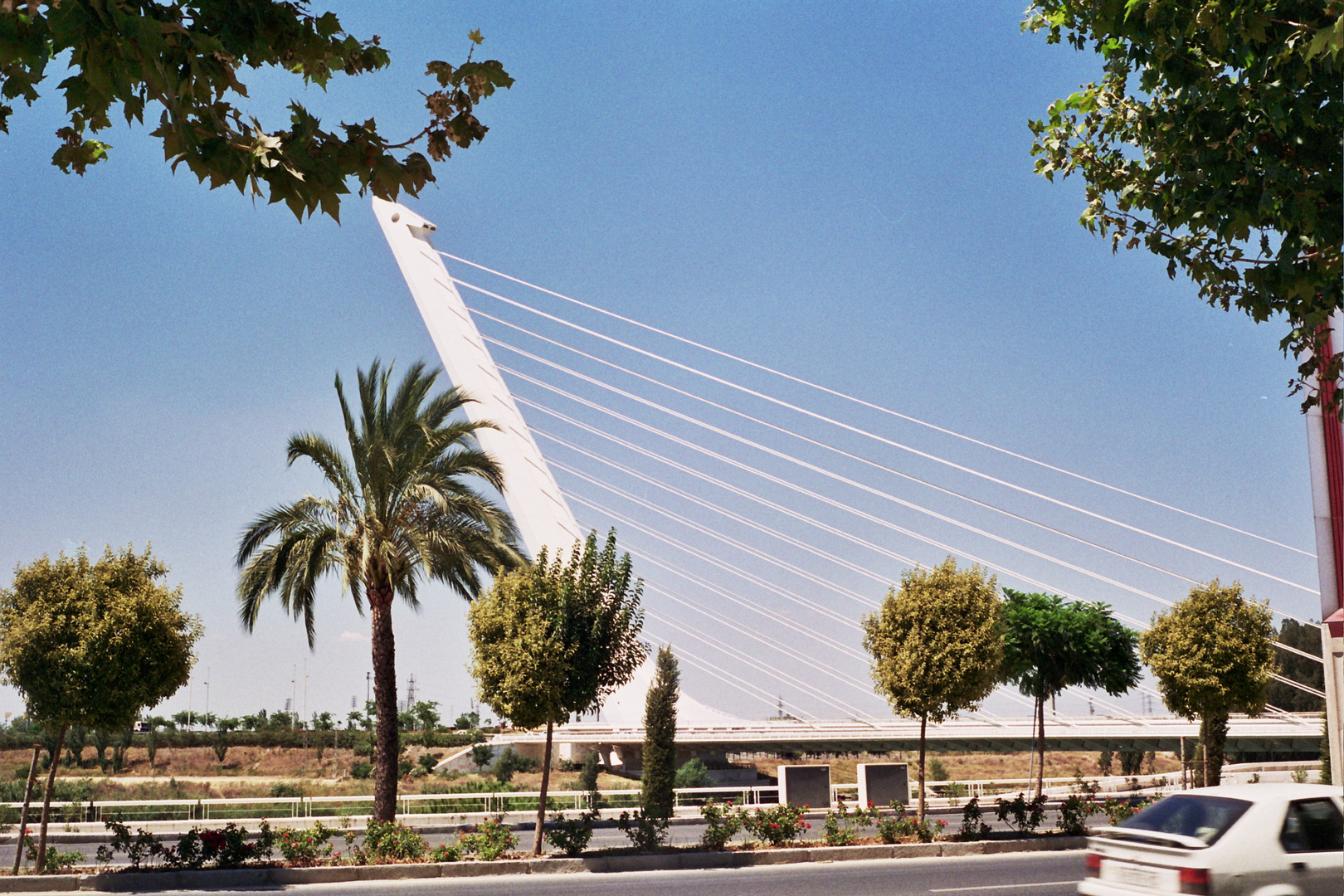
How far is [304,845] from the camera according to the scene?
16.3 meters

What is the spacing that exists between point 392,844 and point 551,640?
400 cm

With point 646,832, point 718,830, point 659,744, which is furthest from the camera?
point 659,744

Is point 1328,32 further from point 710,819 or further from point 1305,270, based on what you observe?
point 710,819

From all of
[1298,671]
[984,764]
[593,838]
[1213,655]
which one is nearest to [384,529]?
[593,838]

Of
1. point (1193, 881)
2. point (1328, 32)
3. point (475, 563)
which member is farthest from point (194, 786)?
point (1328, 32)

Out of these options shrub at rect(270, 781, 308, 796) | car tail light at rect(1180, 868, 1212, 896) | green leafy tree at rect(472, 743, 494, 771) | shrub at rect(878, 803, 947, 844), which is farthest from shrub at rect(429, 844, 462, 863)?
green leafy tree at rect(472, 743, 494, 771)

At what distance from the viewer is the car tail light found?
822cm

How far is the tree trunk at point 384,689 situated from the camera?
19438mm

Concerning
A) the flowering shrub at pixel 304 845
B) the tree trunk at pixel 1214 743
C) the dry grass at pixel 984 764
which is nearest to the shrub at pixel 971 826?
the flowering shrub at pixel 304 845

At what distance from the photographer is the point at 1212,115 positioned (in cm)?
886

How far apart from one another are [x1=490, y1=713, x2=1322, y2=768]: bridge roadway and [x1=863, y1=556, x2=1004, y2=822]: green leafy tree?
28604 mm

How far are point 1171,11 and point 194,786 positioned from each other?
48.7 meters

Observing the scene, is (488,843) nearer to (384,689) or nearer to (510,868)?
(510,868)

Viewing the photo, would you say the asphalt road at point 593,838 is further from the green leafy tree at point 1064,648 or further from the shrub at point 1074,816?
the green leafy tree at point 1064,648
